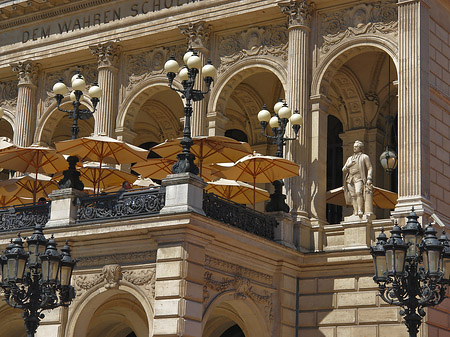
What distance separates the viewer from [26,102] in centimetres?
3734

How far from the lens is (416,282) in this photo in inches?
718

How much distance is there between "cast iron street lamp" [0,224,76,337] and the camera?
766 inches

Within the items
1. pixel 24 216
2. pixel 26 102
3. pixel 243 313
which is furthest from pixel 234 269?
pixel 26 102

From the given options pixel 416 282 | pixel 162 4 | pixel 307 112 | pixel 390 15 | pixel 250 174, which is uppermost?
pixel 162 4

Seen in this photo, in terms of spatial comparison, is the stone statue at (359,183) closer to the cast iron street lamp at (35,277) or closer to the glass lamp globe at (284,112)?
the glass lamp globe at (284,112)

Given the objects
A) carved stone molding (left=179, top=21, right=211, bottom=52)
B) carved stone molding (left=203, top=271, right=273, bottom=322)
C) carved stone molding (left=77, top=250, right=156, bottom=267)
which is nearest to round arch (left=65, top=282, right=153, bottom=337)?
carved stone molding (left=77, top=250, right=156, bottom=267)

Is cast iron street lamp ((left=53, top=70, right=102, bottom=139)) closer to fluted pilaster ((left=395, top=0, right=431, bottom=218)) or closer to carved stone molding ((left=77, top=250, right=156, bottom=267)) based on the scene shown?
carved stone molding ((left=77, top=250, right=156, bottom=267))

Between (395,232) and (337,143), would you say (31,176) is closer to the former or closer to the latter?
(337,143)

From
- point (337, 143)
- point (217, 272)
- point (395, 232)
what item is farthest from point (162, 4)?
point (395, 232)

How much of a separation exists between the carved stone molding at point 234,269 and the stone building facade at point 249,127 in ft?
0.14

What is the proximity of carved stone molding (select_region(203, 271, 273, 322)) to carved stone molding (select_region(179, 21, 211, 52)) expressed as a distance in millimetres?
9680

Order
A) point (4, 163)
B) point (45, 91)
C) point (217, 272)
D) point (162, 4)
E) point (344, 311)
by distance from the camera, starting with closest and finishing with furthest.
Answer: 1. point (217, 272)
2. point (344, 311)
3. point (4, 163)
4. point (162, 4)
5. point (45, 91)

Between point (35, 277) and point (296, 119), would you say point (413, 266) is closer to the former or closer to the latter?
point (35, 277)

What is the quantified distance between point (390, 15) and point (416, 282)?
13.8m
